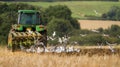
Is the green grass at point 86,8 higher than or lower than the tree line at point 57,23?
lower

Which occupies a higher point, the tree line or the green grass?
the tree line

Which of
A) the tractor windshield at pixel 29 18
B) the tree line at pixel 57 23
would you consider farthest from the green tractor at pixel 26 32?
the tree line at pixel 57 23

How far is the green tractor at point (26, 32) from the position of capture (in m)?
15.8

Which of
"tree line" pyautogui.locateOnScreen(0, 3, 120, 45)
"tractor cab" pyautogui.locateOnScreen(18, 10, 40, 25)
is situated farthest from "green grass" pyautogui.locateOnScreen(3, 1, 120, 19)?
"tractor cab" pyautogui.locateOnScreen(18, 10, 40, 25)

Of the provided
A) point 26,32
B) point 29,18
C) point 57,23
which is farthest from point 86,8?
point 26,32

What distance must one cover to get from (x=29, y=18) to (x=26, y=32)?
288 cm

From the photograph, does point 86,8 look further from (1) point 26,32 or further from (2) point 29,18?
(1) point 26,32

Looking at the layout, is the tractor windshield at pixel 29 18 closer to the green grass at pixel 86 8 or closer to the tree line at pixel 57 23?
the tree line at pixel 57 23

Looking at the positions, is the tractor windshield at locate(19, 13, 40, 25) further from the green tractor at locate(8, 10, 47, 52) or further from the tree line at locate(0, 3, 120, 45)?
the tree line at locate(0, 3, 120, 45)

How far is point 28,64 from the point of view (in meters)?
7.84

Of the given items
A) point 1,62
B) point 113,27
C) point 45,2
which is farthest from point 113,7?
point 1,62

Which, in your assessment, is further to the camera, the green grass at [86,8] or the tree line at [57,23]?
the green grass at [86,8]

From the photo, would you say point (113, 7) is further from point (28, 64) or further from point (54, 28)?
point (28, 64)

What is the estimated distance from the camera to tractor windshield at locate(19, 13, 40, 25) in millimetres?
19323
